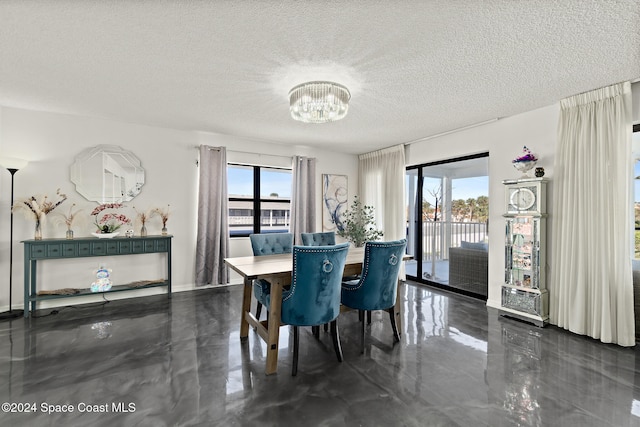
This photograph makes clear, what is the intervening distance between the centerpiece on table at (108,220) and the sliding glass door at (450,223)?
179 inches

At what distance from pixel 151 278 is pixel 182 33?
11.5ft

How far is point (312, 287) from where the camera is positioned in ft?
7.43

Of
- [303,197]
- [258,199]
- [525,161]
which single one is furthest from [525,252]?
[258,199]

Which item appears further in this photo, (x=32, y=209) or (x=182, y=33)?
(x=32, y=209)

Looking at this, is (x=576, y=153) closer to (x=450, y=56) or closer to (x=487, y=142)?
(x=487, y=142)

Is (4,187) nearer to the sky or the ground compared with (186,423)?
nearer to the sky

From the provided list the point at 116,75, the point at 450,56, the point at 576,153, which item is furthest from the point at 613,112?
the point at 116,75

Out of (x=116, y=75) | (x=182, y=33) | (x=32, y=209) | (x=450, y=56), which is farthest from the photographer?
(x=32, y=209)

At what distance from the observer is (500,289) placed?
382cm

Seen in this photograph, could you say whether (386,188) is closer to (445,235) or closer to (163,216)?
(445,235)

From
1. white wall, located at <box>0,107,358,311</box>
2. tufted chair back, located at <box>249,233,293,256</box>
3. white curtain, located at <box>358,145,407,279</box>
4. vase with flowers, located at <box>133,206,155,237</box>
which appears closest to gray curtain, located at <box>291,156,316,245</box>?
white wall, located at <box>0,107,358,311</box>

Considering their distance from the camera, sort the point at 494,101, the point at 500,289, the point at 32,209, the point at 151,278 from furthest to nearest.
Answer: the point at 151,278, the point at 500,289, the point at 32,209, the point at 494,101

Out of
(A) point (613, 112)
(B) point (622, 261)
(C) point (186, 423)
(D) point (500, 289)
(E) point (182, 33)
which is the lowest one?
(C) point (186, 423)

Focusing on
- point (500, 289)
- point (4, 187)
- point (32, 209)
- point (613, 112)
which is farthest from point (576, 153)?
point (4, 187)
